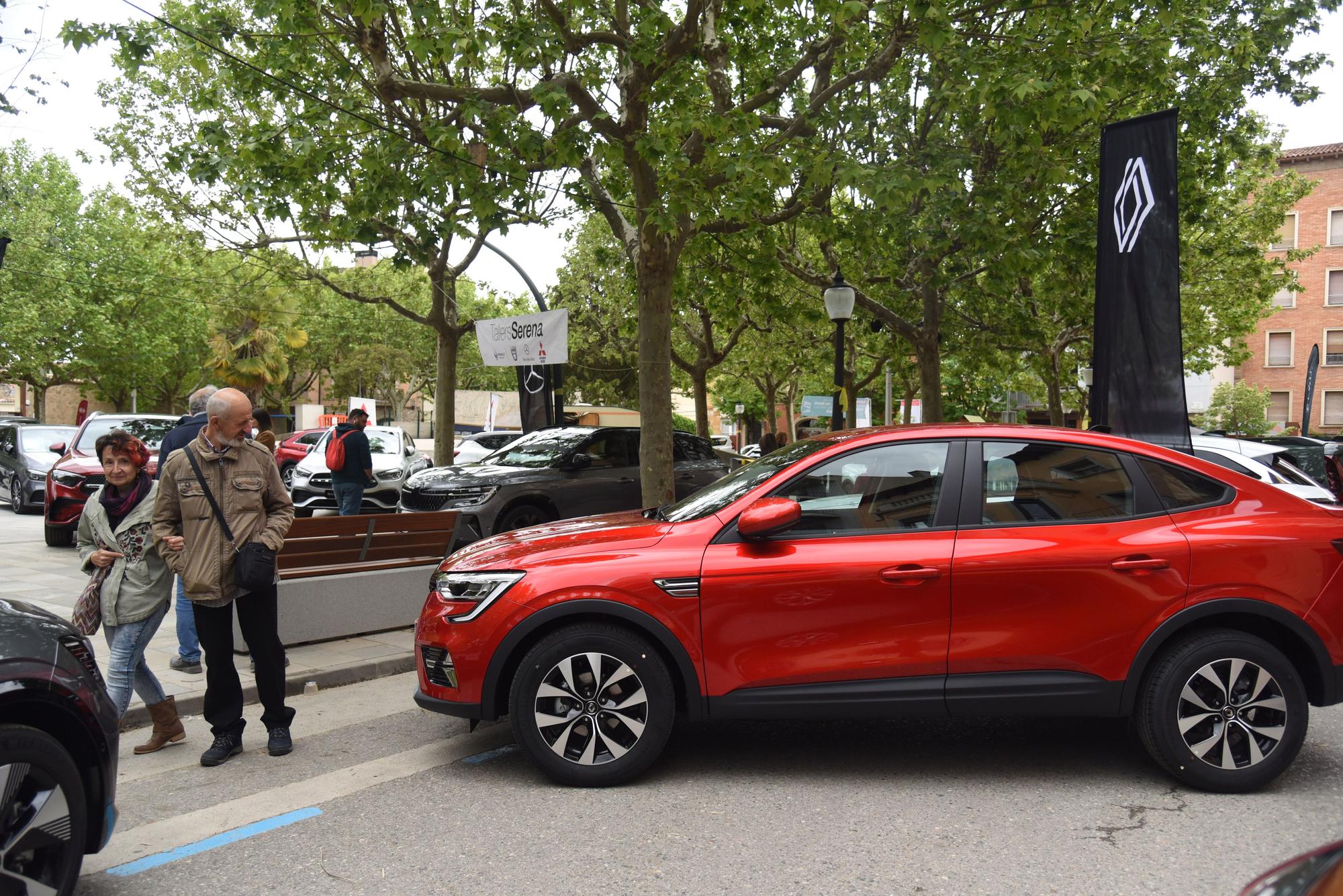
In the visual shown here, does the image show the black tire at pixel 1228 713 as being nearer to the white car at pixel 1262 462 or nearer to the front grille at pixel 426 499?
the white car at pixel 1262 462

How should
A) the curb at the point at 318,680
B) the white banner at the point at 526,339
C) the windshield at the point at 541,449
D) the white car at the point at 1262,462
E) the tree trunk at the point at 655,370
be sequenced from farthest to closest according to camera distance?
1. the white banner at the point at 526,339
2. the windshield at the point at 541,449
3. the tree trunk at the point at 655,370
4. the white car at the point at 1262,462
5. the curb at the point at 318,680

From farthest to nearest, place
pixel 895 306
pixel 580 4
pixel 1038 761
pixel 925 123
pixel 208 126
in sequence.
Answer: pixel 895 306, pixel 925 123, pixel 208 126, pixel 580 4, pixel 1038 761

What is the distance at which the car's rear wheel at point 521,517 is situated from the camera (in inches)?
467

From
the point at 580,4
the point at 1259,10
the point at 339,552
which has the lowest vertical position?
the point at 339,552

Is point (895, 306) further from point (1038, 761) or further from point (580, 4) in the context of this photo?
point (1038, 761)

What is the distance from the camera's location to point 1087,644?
465 cm

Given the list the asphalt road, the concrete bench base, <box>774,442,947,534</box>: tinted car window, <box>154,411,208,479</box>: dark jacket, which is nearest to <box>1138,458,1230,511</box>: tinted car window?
<box>774,442,947,534</box>: tinted car window

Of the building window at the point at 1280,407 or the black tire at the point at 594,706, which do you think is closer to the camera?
the black tire at the point at 594,706

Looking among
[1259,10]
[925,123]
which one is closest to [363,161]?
[925,123]

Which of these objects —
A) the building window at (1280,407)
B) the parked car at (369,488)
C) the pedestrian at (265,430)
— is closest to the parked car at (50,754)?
the pedestrian at (265,430)

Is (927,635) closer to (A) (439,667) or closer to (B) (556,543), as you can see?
(B) (556,543)

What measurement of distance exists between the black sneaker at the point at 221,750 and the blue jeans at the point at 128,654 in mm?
489

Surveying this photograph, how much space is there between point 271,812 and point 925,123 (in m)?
13.5

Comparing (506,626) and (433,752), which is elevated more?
(506,626)
